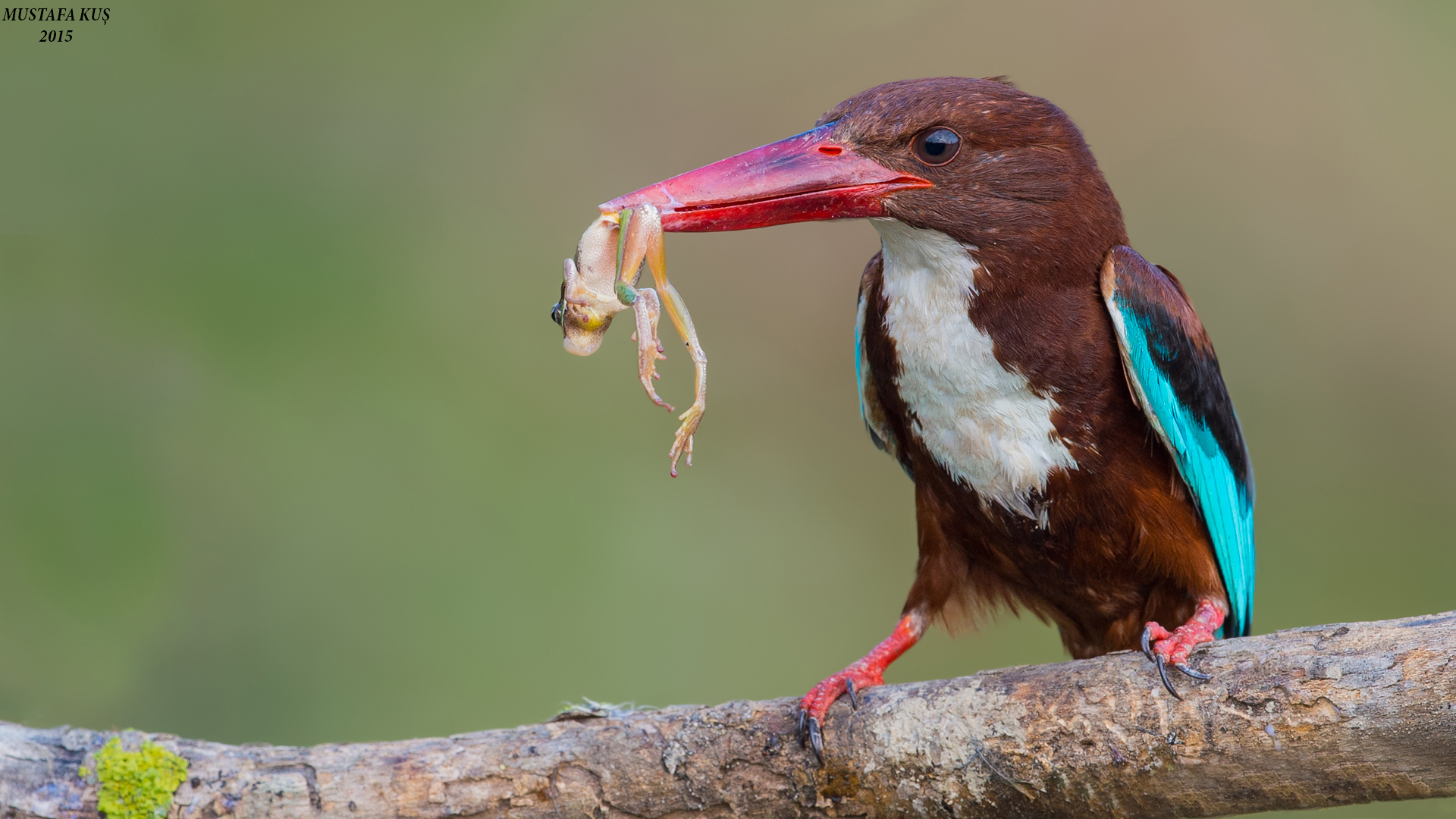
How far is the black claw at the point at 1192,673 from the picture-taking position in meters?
2.30

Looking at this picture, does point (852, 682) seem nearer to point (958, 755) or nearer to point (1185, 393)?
point (958, 755)

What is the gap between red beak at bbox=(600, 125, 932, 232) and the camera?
8.07 ft

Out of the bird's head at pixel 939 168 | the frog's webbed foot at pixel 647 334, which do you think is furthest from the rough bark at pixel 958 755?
the bird's head at pixel 939 168

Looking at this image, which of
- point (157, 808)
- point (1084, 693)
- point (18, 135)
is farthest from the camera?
point (18, 135)

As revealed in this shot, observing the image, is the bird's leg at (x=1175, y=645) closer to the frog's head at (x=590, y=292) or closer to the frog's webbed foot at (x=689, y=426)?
the frog's webbed foot at (x=689, y=426)

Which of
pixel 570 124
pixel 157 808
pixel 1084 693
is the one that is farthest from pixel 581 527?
pixel 1084 693

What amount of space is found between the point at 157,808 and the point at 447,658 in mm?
2518

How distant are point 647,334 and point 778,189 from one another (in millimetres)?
498

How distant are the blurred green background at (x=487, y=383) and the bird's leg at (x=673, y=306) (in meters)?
2.83

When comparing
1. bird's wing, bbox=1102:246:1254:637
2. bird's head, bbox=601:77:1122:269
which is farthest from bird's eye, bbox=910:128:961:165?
bird's wing, bbox=1102:246:1254:637

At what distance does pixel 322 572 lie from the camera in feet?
16.7

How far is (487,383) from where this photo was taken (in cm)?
552

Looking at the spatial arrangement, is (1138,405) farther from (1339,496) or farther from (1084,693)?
(1339,496)

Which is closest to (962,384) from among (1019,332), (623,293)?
(1019,332)
